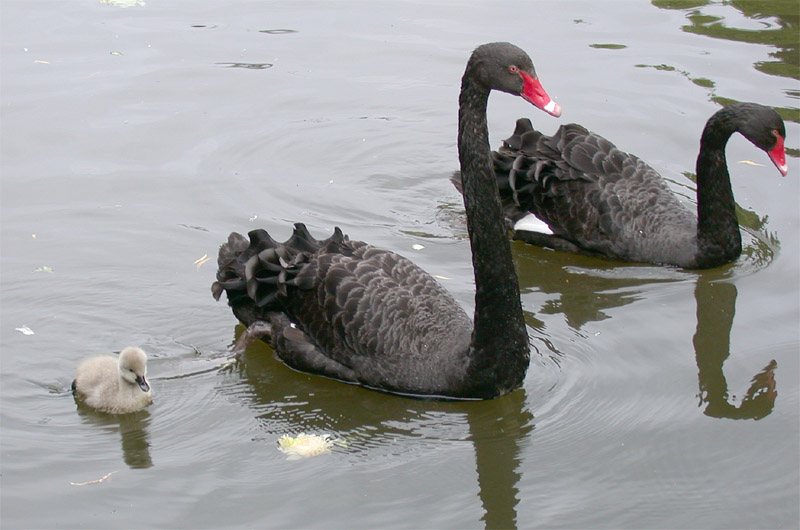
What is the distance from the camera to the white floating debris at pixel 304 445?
16.8 feet

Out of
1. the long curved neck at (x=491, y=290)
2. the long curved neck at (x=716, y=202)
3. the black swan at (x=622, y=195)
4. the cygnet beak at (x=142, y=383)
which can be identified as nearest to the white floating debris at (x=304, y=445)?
the cygnet beak at (x=142, y=383)

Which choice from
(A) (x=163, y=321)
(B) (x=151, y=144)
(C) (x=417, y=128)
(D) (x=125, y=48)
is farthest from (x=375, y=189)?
(D) (x=125, y=48)

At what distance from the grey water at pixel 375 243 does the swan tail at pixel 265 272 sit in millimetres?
265

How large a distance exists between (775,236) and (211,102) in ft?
15.9

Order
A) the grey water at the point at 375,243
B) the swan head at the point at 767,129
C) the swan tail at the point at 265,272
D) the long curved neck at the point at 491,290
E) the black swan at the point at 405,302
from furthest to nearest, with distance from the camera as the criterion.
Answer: the swan head at the point at 767,129
the swan tail at the point at 265,272
the long curved neck at the point at 491,290
the black swan at the point at 405,302
the grey water at the point at 375,243

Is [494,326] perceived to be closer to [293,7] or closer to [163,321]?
[163,321]

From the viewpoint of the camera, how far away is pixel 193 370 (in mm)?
5809

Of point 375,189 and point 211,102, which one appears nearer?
point 375,189

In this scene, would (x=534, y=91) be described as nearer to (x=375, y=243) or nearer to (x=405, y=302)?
(x=405, y=302)

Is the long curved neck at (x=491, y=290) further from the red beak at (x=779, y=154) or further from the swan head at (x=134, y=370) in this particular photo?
the red beak at (x=779, y=154)

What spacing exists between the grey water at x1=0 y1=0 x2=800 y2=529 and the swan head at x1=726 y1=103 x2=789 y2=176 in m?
0.63

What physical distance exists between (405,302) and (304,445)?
96 centimetres

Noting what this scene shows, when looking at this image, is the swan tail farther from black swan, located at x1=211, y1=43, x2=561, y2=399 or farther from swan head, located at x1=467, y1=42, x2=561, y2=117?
swan head, located at x1=467, y1=42, x2=561, y2=117

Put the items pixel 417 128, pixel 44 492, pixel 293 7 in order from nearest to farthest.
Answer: pixel 44 492 < pixel 417 128 < pixel 293 7
